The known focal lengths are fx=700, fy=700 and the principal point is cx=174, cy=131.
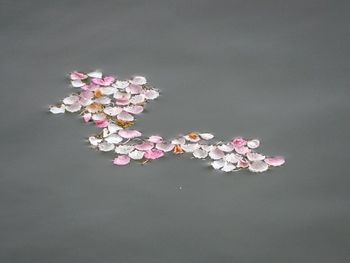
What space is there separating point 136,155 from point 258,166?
0.49 m

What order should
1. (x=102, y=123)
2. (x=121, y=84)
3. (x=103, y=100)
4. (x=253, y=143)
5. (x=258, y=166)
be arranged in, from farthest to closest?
(x=121, y=84) < (x=103, y=100) < (x=102, y=123) < (x=253, y=143) < (x=258, y=166)

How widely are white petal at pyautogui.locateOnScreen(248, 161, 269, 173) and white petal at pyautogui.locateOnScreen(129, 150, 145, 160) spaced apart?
1.43 feet

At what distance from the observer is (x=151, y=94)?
123 inches

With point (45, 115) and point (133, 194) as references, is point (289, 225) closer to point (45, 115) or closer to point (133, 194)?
point (133, 194)

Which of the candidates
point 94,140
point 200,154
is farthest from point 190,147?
point 94,140

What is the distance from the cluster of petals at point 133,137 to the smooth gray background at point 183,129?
0.05 meters

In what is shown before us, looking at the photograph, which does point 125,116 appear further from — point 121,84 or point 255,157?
point 255,157

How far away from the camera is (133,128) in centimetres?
296

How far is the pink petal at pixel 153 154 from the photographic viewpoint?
2816 mm

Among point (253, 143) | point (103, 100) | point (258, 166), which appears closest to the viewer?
point (258, 166)

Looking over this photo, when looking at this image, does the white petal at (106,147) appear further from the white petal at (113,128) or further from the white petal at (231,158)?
the white petal at (231,158)

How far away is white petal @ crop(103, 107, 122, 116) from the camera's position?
302 centimetres
